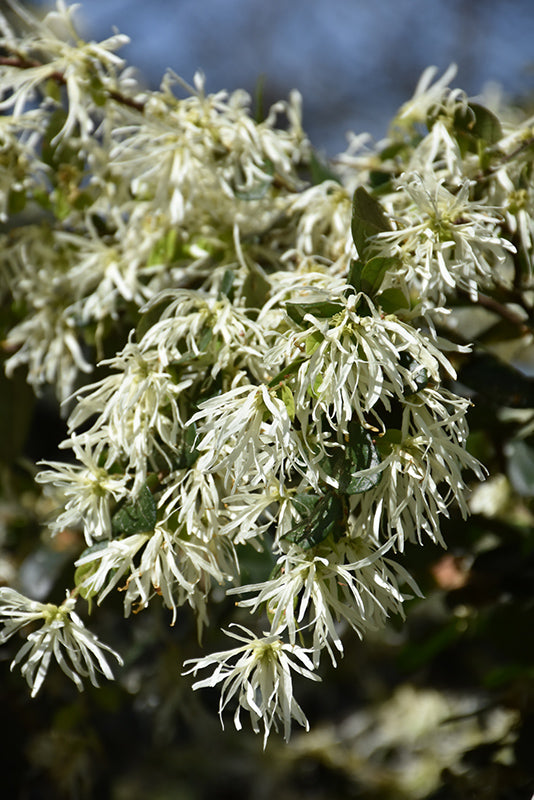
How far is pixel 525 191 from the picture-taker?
760 mm

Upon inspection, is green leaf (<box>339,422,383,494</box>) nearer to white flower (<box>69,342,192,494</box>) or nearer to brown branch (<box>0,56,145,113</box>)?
white flower (<box>69,342,192,494</box>)

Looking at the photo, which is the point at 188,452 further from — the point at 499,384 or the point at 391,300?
the point at 499,384

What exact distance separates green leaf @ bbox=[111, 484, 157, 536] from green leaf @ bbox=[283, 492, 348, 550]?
0.10m

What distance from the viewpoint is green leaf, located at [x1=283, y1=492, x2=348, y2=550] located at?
548 millimetres

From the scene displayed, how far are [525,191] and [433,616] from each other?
1.00 m

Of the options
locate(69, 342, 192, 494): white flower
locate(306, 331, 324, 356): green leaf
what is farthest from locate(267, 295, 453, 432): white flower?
locate(69, 342, 192, 494): white flower

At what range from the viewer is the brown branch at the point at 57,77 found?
850 millimetres

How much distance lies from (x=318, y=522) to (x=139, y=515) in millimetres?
135

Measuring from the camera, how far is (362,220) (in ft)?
1.92

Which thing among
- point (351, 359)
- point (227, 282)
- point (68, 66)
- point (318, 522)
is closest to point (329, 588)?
point (318, 522)

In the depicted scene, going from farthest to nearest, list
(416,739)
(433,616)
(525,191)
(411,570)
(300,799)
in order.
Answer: (300,799) → (416,739) → (433,616) → (411,570) → (525,191)

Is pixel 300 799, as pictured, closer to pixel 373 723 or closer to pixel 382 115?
Answer: pixel 373 723

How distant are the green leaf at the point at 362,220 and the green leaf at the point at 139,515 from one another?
228 millimetres

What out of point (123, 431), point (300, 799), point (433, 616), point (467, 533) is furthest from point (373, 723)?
point (123, 431)
